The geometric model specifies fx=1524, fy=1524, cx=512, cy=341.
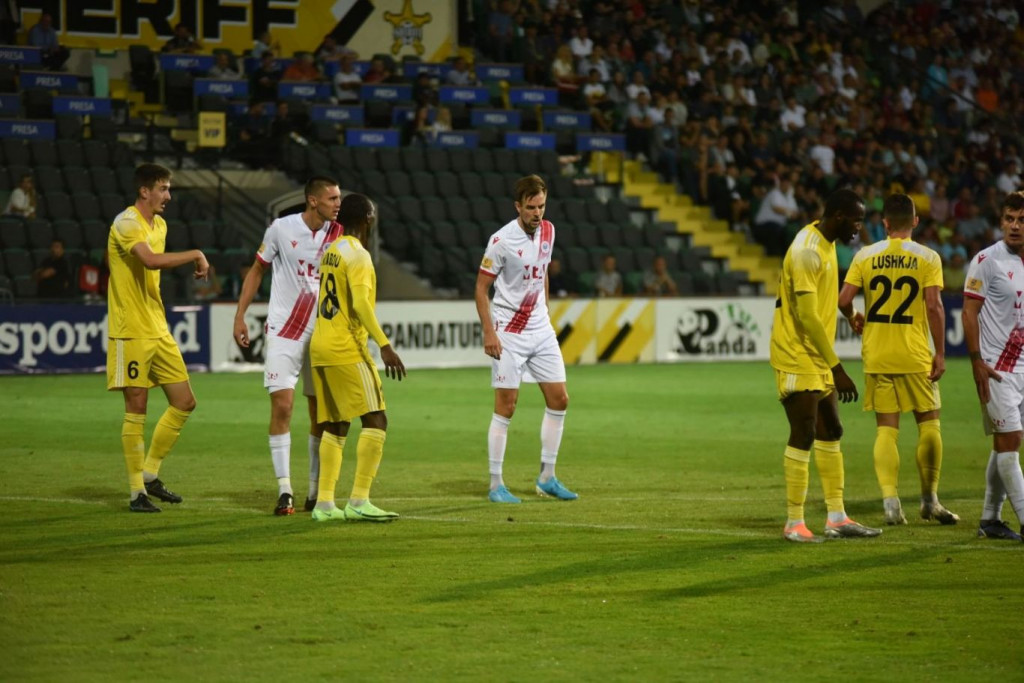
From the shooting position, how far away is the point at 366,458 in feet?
31.1

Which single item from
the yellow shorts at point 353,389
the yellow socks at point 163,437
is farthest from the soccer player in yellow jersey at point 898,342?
the yellow socks at point 163,437

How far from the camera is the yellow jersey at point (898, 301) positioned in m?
9.75

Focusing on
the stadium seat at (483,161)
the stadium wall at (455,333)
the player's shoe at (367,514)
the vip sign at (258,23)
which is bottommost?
the stadium wall at (455,333)

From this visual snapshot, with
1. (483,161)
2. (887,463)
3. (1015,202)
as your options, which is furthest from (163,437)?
(483,161)

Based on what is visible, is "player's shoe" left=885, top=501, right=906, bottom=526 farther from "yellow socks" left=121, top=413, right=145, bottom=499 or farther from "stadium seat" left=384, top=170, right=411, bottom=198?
"stadium seat" left=384, top=170, right=411, bottom=198

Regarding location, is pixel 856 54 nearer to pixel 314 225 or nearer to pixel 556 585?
pixel 314 225

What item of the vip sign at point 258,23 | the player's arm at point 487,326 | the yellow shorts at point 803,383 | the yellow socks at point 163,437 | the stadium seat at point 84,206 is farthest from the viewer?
the vip sign at point 258,23

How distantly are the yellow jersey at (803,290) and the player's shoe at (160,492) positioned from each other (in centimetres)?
423

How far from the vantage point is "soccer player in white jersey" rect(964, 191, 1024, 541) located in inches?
355

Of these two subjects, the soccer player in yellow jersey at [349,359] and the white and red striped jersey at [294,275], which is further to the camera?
the white and red striped jersey at [294,275]

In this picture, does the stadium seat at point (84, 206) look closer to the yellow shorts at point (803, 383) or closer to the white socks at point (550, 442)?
the white socks at point (550, 442)

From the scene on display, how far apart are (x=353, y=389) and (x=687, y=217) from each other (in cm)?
2206

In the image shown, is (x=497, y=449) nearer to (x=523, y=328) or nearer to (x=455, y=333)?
(x=523, y=328)

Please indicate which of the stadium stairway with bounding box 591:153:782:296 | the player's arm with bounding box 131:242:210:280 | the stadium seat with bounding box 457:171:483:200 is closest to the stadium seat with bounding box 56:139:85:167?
the stadium seat with bounding box 457:171:483:200
